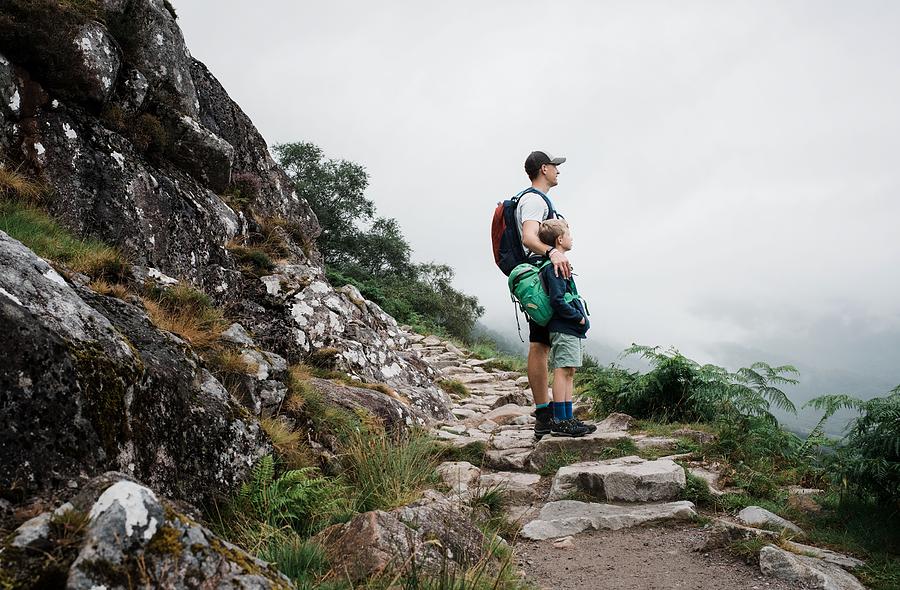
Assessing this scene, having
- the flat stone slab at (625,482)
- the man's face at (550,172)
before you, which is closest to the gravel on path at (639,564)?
the flat stone slab at (625,482)

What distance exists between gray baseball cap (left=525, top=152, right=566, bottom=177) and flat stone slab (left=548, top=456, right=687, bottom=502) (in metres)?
3.23

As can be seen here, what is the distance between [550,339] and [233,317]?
14.5 feet

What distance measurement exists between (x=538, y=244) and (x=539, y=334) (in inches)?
39.5

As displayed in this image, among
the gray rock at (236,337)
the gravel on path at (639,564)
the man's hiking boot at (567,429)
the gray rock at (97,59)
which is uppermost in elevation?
the gray rock at (97,59)

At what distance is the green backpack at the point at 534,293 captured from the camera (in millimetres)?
5930

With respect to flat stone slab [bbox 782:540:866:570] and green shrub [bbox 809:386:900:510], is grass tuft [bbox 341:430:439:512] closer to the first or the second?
flat stone slab [bbox 782:540:866:570]

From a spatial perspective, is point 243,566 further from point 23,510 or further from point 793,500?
point 793,500

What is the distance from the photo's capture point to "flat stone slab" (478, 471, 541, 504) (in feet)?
16.9

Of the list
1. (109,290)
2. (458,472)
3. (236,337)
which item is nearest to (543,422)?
(458,472)

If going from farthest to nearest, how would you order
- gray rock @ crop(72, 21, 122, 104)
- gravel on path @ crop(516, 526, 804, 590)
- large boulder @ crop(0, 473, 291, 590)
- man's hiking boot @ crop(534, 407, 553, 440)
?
gray rock @ crop(72, 21, 122, 104) → man's hiking boot @ crop(534, 407, 553, 440) → gravel on path @ crop(516, 526, 804, 590) → large boulder @ crop(0, 473, 291, 590)

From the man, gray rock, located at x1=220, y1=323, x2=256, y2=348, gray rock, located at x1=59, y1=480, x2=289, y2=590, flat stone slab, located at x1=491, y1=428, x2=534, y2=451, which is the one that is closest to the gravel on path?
gray rock, located at x1=59, y1=480, x2=289, y2=590

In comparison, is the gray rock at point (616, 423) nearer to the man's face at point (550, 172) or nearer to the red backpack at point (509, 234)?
the red backpack at point (509, 234)

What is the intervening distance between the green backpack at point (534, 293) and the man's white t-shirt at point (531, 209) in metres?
0.26

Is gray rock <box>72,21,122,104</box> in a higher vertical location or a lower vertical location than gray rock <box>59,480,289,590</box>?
higher
